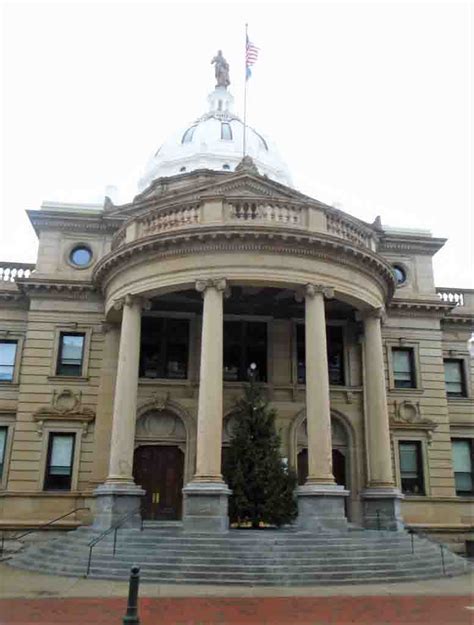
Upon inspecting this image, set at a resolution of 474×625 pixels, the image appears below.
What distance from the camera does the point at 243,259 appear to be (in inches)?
771

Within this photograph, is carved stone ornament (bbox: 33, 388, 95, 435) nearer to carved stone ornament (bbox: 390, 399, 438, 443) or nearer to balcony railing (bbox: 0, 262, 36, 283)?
balcony railing (bbox: 0, 262, 36, 283)

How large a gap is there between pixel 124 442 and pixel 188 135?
26695mm

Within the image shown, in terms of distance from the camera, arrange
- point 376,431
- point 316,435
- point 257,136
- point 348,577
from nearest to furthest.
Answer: point 348,577
point 316,435
point 376,431
point 257,136

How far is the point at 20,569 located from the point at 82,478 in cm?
570

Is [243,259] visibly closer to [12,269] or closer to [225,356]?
[225,356]

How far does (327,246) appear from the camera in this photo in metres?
20.0

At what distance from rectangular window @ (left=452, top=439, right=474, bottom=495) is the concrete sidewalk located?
11.3 meters

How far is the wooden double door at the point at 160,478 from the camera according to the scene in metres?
22.2

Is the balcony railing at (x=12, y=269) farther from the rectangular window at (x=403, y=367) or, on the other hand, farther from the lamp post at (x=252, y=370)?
the rectangular window at (x=403, y=367)

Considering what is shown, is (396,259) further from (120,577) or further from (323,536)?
(120,577)

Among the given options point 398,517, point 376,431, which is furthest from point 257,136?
point 398,517

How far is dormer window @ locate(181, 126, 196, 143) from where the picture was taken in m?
40.2

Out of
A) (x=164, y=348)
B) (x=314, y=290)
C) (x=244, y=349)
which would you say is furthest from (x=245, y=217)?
(x=164, y=348)

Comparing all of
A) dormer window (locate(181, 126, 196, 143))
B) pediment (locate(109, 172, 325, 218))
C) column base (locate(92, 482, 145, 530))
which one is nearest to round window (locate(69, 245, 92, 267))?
pediment (locate(109, 172, 325, 218))
